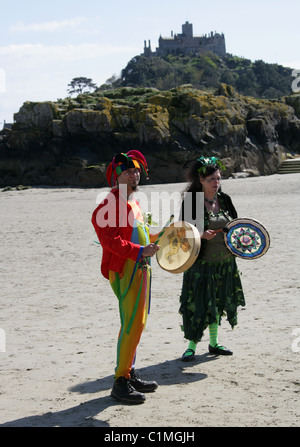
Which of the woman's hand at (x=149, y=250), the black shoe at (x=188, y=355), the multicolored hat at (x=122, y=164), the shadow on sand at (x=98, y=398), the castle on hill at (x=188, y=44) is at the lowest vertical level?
the shadow on sand at (x=98, y=398)

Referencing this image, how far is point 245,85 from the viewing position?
317 feet

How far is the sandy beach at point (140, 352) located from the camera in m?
3.99

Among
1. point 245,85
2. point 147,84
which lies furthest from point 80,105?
point 245,85

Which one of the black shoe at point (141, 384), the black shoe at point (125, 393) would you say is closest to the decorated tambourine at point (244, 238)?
the black shoe at point (141, 384)

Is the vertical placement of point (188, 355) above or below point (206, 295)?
below

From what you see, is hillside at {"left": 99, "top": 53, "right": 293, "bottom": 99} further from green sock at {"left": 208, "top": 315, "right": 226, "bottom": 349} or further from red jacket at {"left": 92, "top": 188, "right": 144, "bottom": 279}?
red jacket at {"left": 92, "top": 188, "right": 144, "bottom": 279}

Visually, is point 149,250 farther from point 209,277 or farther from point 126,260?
point 209,277

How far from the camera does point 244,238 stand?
16.9 ft

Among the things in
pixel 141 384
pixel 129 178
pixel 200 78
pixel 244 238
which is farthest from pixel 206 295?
pixel 200 78

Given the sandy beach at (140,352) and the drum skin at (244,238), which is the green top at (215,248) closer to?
the drum skin at (244,238)

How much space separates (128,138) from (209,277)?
91.6 feet

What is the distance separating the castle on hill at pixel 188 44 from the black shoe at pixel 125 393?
145 m

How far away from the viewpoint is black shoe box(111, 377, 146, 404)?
420 centimetres
